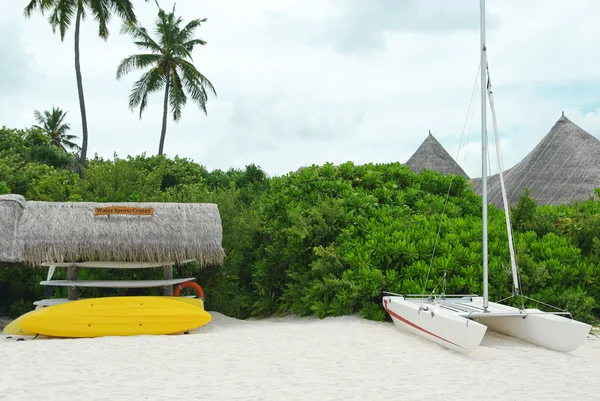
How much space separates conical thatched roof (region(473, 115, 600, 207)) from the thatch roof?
42.0 ft

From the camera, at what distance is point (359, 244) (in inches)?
488

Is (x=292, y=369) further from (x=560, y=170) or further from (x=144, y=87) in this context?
(x=144, y=87)

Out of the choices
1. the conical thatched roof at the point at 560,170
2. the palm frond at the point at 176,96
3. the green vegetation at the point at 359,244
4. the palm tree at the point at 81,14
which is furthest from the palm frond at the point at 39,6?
the conical thatched roof at the point at 560,170

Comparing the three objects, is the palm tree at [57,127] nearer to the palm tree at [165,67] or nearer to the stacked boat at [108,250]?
the palm tree at [165,67]

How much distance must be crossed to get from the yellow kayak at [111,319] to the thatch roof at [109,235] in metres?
0.92

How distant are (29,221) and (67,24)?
20386 millimetres

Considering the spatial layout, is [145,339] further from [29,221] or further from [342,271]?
[342,271]

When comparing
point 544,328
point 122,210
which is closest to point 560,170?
point 544,328

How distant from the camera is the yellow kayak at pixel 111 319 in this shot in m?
10.6

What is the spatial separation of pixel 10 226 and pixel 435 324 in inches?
309

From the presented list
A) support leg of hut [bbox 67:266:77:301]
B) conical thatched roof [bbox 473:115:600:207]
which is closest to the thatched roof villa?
conical thatched roof [bbox 473:115:600:207]

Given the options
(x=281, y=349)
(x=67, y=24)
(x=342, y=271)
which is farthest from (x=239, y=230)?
(x=67, y=24)

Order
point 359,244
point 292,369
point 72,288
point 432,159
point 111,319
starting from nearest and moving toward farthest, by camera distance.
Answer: point 292,369 → point 111,319 → point 72,288 → point 359,244 → point 432,159

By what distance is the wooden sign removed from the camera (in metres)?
11.5
